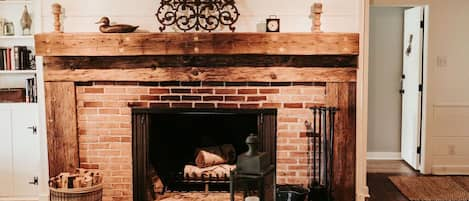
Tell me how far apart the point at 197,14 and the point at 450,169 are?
3.42 m

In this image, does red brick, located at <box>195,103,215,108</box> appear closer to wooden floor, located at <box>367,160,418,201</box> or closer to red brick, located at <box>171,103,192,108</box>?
red brick, located at <box>171,103,192,108</box>

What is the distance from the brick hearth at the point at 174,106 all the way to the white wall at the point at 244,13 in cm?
50

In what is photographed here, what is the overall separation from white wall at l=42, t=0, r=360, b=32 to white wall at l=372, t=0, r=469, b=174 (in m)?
1.65

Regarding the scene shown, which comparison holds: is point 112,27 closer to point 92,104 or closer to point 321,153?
point 92,104

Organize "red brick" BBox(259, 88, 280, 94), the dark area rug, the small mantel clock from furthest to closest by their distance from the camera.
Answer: the dark area rug
"red brick" BBox(259, 88, 280, 94)
the small mantel clock

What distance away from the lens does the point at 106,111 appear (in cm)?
452

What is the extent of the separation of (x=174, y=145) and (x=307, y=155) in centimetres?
123

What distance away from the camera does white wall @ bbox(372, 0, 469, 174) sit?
225 inches

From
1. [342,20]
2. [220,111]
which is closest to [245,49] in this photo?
[220,111]

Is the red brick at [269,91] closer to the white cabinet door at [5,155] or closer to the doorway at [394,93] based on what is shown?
the doorway at [394,93]

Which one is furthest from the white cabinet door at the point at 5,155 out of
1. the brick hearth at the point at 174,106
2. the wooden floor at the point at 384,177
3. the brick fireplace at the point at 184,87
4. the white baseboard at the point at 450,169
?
the white baseboard at the point at 450,169

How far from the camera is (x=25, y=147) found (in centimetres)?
481

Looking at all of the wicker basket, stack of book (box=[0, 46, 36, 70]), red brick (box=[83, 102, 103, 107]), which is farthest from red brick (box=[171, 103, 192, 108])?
stack of book (box=[0, 46, 36, 70])

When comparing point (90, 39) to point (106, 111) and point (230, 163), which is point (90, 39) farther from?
point (230, 163)
